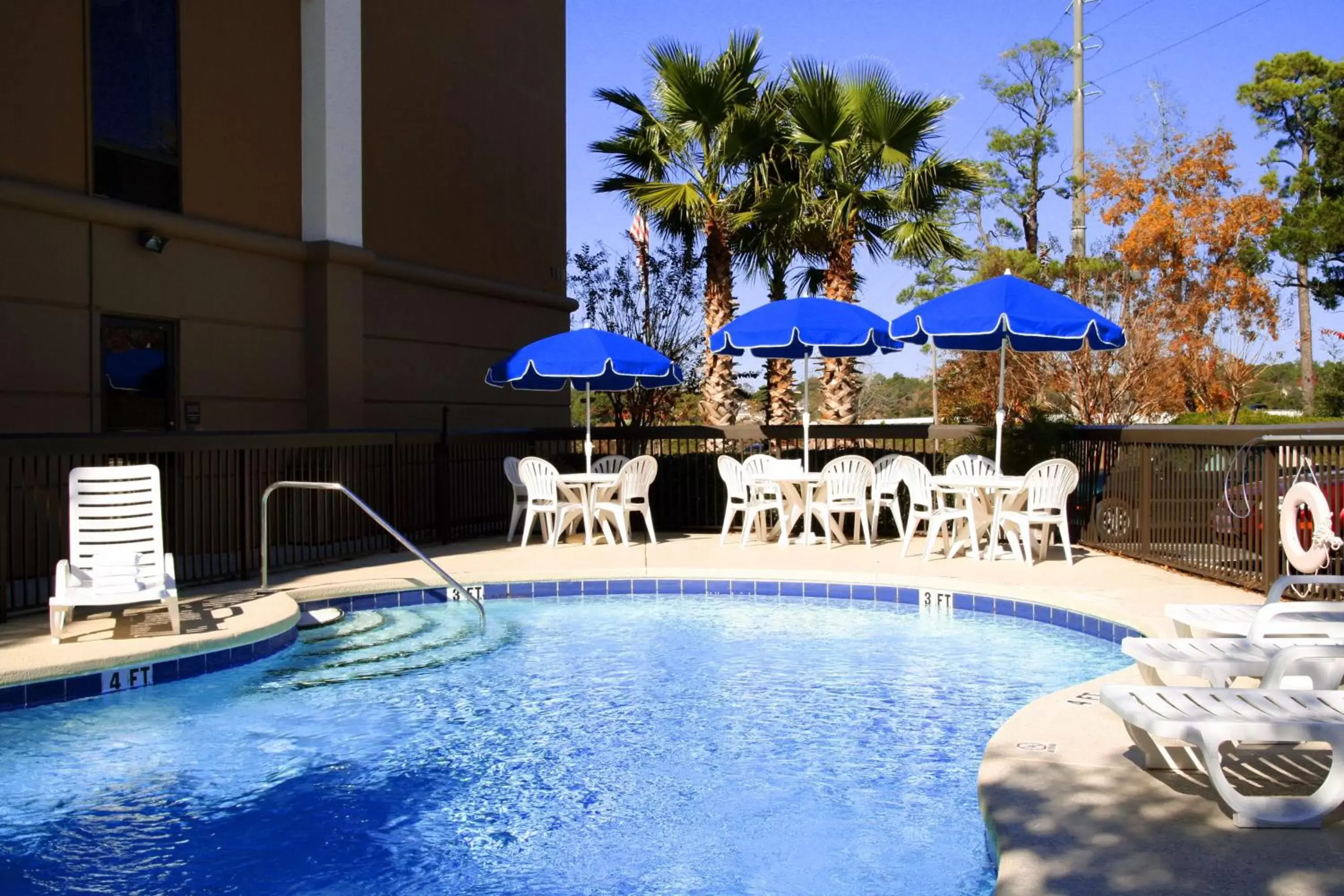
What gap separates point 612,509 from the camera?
11.1 meters

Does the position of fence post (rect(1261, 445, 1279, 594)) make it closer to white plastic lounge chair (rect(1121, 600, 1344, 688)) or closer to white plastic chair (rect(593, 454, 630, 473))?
white plastic lounge chair (rect(1121, 600, 1344, 688))

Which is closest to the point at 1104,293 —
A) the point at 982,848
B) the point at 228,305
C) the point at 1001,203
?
the point at 1001,203

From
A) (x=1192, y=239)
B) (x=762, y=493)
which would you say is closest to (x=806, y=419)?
(x=762, y=493)

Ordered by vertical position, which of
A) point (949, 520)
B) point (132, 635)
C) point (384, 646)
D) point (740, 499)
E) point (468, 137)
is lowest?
point (384, 646)

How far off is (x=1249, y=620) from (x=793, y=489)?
611 cm

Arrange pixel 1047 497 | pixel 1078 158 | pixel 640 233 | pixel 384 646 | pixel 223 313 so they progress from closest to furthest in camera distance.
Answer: pixel 384 646 → pixel 1047 497 → pixel 223 313 → pixel 640 233 → pixel 1078 158

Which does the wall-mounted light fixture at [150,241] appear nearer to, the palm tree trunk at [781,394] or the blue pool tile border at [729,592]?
the blue pool tile border at [729,592]

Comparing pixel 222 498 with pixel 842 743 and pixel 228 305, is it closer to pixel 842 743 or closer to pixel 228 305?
pixel 228 305

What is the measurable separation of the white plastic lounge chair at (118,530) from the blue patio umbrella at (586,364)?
4.13 metres

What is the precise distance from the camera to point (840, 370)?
16.0m

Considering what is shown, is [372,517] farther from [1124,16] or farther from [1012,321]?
[1124,16]

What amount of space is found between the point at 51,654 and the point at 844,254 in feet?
41.2

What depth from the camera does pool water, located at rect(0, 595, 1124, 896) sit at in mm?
3943

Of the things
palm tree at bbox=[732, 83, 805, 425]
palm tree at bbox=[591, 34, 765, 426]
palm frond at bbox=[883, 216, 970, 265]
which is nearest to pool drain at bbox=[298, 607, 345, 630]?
palm tree at bbox=[732, 83, 805, 425]
